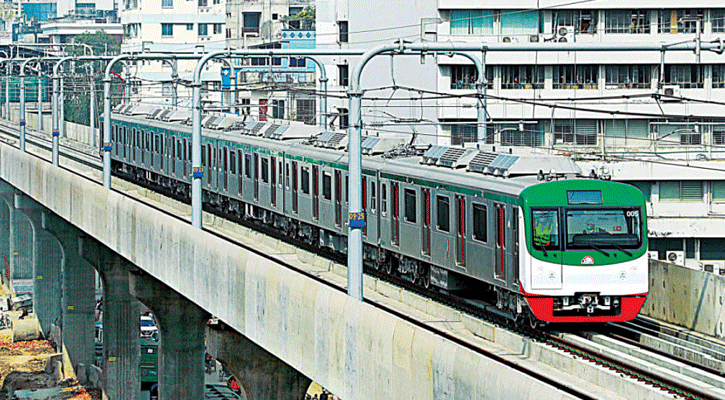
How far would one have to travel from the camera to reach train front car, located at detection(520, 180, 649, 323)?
56.3ft

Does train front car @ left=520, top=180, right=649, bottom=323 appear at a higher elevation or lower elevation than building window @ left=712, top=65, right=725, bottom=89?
lower

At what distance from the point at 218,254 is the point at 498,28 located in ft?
103

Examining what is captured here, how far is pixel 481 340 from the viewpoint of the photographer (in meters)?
16.7

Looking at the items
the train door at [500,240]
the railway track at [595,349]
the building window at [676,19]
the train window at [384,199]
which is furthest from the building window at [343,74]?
the train door at [500,240]

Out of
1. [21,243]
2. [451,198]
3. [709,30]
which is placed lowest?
[21,243]

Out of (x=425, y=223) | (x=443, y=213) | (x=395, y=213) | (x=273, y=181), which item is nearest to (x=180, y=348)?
(x=273, y=181)

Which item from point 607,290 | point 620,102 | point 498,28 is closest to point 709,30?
point 620,102

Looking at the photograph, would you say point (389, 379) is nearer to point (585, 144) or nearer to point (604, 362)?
point (604, 362)

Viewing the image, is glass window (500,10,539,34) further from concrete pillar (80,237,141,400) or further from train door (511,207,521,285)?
train door (511,207,521,285)

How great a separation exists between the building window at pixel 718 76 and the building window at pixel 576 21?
5.60m

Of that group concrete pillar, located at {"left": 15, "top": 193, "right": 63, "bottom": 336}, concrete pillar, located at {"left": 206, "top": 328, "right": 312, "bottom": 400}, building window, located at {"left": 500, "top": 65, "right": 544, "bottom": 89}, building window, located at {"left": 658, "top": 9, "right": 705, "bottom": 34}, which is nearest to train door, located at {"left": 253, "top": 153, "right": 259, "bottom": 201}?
concrete pillar, located at {"left": 206, "top": 328, "right": 312, "bottom": 400}

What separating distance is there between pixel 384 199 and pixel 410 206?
4.84ft

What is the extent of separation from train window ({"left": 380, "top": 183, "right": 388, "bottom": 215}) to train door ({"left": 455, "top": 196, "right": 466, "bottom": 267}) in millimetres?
3692

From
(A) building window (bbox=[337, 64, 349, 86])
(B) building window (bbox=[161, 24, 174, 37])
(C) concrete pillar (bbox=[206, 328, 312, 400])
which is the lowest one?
(C) concrete pillar (bbox=[206, 328, 312, 400])
